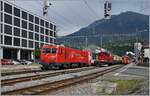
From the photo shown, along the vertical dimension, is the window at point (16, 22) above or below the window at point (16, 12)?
below

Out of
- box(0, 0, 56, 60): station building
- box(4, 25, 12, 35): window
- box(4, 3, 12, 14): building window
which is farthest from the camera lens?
box(4, 3, 12, 14): building window

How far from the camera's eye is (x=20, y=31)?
11506cm

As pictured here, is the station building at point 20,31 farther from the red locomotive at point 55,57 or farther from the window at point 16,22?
→ the red locomotive at point 55,57

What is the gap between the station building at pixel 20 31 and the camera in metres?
104

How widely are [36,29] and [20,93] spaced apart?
115 meters

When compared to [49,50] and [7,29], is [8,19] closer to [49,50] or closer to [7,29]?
[7,29]

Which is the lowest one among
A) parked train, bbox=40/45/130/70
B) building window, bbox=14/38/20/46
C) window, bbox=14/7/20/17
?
parked train, bbox=40/45/130/70

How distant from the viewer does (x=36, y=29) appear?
129m

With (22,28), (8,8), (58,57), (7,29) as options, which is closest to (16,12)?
(22,28)

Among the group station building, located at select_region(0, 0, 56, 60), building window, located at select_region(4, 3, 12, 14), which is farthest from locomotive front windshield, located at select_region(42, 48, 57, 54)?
building window, located at select_region(4, 3, 12, 14)

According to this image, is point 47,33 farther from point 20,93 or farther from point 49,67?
point 20,93

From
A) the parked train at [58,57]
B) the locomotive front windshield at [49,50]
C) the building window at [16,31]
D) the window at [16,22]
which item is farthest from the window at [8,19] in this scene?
the locomotive front windshield at [49,50]

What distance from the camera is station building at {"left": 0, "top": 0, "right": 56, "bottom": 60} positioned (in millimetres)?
104438

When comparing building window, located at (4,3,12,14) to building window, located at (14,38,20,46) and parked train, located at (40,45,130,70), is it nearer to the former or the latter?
building window, located at (14,38,20,46)
